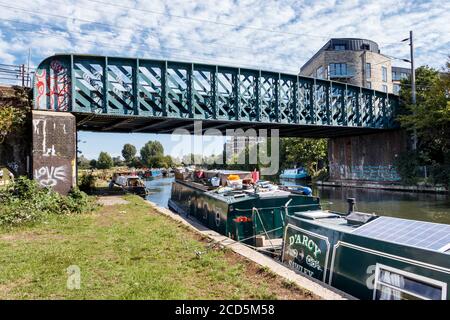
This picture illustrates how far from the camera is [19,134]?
663 inches

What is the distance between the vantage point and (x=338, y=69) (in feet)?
184

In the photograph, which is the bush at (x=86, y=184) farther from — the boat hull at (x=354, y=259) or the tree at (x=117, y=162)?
the tree at (x=117, y=162)

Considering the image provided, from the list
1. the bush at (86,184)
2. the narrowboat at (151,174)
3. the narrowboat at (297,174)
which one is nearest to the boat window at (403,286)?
the bush at (86,184)

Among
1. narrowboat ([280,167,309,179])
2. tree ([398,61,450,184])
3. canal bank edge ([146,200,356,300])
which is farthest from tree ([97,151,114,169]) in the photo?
canal bank edge ([146,200,356,300])

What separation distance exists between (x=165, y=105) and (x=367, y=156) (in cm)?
2660

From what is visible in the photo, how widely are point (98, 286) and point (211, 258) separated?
8.45 ft

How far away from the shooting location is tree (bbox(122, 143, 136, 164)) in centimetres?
13338

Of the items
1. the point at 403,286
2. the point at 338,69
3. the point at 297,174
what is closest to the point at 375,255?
the point at 403,286

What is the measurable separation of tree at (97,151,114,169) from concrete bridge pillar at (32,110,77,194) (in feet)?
319

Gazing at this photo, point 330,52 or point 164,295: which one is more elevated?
point 330,52

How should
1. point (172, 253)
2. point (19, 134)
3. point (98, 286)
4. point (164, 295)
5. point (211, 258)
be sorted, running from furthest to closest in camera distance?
point (19, 134) < point (172, 253) < point (211, 258) < point (98, 286) < point (164, 295)

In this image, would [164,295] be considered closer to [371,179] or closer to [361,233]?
[361,233]

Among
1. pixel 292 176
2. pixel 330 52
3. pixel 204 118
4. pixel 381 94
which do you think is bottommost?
pixel 292 176

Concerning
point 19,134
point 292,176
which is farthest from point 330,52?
point 19,134
